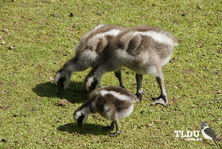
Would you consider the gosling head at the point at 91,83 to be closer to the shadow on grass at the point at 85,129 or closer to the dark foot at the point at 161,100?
the shadow on grass at the point at 85,129

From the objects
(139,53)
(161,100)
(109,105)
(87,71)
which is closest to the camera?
(109,105)

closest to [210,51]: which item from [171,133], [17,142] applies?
[171,133]

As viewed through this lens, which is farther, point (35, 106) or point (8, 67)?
point (8, 67)

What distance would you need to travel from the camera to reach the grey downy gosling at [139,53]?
8.90 m

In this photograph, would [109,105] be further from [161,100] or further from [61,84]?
[61,84]

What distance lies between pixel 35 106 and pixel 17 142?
1339mm

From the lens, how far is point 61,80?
9.66 metres

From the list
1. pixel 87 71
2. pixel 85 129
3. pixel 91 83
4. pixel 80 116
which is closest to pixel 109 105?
pixel 80 116

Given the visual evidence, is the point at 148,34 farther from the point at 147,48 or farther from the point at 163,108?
the point at 163,108

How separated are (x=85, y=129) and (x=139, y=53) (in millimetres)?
2098

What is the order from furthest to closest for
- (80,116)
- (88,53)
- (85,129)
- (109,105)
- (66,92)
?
(66,92) → (88,53) → (85,129) → (80,116) → (109,105)

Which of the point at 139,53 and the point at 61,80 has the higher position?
the point at 139,53

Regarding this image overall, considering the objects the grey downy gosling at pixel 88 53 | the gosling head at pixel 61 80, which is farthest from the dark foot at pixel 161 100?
the gosling head at pixel 61 80

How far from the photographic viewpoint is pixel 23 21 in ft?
41.5
